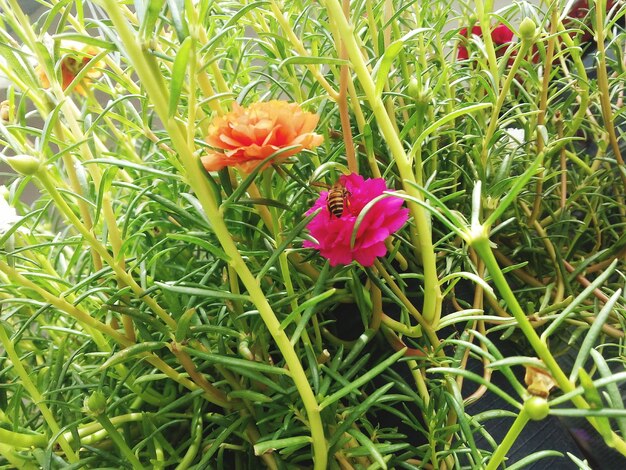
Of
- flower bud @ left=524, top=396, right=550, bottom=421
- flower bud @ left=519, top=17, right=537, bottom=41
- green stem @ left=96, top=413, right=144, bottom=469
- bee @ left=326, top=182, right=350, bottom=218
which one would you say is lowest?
green stem @ left=96, top=413, right=144, bottom=469

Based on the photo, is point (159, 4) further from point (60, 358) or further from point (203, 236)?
point (60, 358)

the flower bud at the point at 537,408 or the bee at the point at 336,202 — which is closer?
the flower bud at the point at 537,408

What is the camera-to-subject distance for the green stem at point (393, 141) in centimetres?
26

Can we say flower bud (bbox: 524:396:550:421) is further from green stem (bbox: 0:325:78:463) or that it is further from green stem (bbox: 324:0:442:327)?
green stem (bbox: 0:325:78:463)

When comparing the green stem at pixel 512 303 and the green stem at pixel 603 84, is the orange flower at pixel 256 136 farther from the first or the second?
the green stem at pixel 603 84

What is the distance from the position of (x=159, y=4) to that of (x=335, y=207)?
144 millimetres

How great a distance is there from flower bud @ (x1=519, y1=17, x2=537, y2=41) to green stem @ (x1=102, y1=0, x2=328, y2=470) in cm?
25

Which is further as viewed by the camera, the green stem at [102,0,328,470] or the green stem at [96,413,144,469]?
the green stem at [96,413,144,469]

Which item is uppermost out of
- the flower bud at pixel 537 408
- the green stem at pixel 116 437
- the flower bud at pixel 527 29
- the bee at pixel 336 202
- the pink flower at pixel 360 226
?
the flower bud at pixel 527 29

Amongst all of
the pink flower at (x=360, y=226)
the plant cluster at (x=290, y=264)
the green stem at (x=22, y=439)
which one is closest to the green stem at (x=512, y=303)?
the plant cluster at (x=290, y=264)

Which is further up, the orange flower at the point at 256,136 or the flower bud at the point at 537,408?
the orange flower at the point at 256,136

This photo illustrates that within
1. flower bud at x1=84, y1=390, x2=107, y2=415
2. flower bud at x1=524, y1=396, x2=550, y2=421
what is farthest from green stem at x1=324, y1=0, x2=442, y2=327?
flower bud at x1=84, y1=390, x2=107, y2=415

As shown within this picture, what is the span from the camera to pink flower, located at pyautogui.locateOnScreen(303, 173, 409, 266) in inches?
11.8

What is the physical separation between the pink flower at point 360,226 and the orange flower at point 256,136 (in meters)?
0.05
